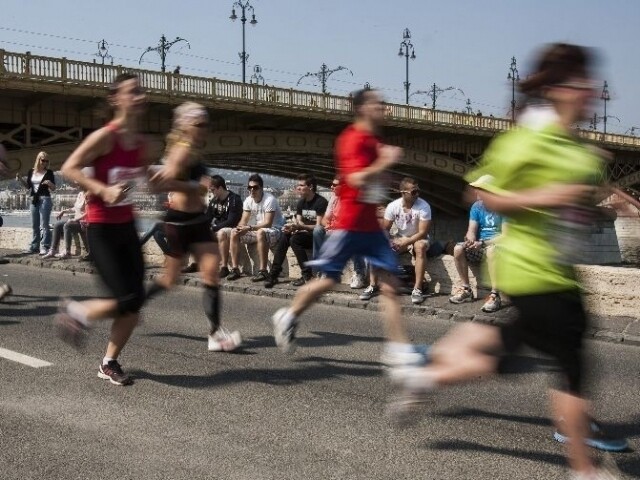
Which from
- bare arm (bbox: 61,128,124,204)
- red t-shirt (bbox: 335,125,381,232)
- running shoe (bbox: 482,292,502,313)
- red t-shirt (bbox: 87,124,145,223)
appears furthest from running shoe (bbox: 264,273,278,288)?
bare arm (bbox: 61,128,124,204)

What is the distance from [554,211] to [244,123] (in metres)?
33.6

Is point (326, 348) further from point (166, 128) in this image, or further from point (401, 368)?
point (166, 128)

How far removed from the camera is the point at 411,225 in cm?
1010

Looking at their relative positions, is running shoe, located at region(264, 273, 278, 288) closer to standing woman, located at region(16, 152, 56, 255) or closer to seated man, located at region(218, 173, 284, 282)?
seated man, located at region(218, 173, 284, 282)

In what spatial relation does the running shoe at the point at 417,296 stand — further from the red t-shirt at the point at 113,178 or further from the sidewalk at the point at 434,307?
the red t-shirt at the point at 113,178

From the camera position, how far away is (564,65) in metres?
2.97

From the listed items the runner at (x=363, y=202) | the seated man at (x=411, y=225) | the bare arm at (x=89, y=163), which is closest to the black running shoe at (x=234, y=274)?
the seated man at (x=411, y=225)

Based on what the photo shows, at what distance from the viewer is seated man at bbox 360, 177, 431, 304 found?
9.97 m

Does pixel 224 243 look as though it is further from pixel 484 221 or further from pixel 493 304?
pixel 493 304

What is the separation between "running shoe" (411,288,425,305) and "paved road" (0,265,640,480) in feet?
8.02

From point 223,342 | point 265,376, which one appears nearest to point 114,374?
point 265,376

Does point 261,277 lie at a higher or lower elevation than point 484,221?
lower

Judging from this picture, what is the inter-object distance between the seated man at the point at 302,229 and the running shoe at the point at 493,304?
2742 millimetres

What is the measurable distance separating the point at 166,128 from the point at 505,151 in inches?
1200
